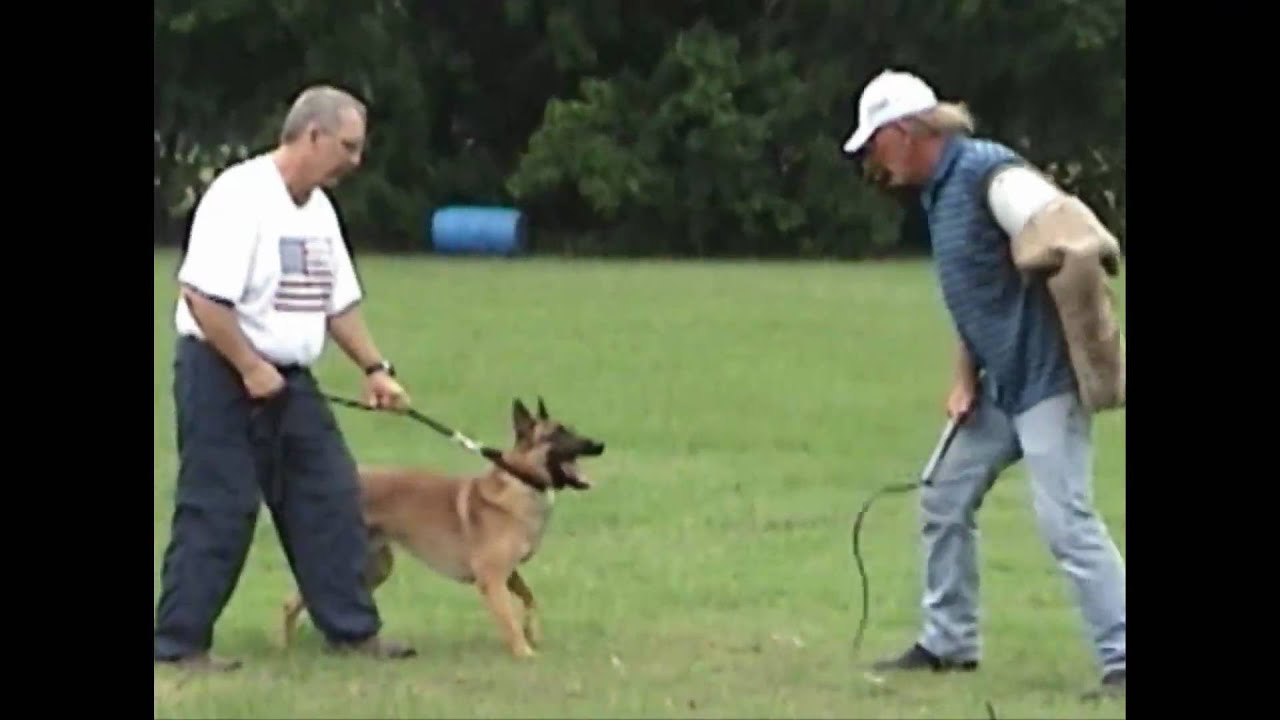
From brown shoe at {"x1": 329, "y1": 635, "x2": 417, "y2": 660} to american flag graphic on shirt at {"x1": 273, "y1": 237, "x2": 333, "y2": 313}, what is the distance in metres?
1.09

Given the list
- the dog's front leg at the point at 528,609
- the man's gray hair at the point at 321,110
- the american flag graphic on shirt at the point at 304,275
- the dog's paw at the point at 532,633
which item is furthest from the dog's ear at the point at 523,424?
the man's gray hair at the point at 321,110

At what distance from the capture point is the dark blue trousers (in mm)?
8469

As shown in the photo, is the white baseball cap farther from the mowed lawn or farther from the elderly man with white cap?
the mowed lawn


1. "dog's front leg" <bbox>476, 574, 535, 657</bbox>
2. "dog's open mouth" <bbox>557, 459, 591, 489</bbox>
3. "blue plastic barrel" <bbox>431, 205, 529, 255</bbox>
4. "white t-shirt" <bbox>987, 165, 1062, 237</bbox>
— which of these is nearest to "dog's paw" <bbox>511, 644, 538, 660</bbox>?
"dog's front leg" <bbox>476, 574, 535, 657</bbox>

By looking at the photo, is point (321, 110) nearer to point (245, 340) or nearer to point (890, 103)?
point (245, 340)

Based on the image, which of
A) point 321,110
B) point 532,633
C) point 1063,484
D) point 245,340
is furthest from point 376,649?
point 1063,484

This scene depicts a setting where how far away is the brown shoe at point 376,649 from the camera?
28.7ft

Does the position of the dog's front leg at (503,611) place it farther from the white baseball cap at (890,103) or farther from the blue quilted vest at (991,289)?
the white baseball cap at (890,103)

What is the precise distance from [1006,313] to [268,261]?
224 centimetres

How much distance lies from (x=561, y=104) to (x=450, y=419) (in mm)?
24542

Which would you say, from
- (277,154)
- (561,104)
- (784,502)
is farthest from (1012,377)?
(561,104)

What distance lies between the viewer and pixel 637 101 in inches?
1590

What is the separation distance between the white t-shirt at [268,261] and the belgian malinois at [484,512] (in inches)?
27.9
